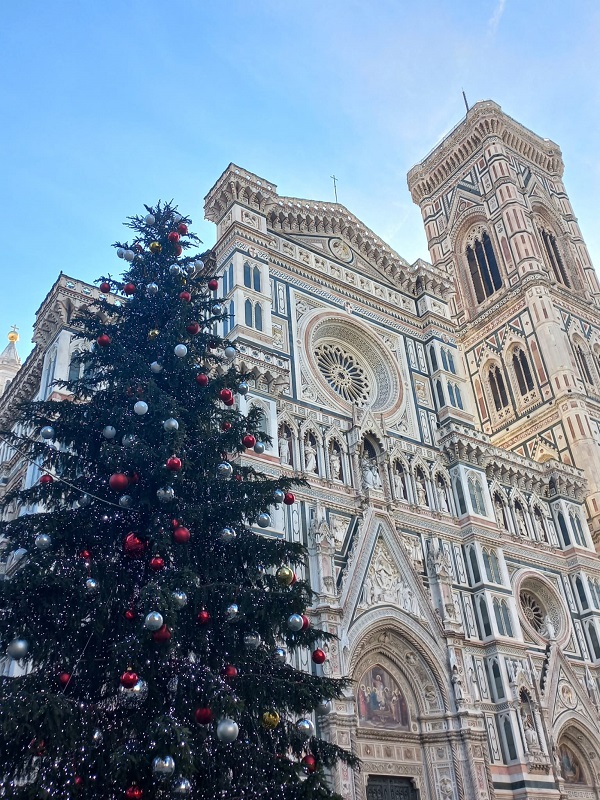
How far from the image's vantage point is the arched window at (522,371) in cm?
3369

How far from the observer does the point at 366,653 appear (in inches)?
722

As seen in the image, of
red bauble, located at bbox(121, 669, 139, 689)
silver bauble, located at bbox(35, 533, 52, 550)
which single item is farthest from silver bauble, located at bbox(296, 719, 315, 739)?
silver bauble, located at bbox(35, 533, 52, 550)

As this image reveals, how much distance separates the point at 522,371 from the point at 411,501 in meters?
15.0

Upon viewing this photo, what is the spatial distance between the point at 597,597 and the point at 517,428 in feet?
32.4

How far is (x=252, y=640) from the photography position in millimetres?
8945

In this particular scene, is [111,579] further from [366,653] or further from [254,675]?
[366,653]

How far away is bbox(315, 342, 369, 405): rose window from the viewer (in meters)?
23.5

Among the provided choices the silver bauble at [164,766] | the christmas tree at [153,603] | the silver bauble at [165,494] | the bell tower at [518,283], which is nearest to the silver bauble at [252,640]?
the christmas tree at [153,603]

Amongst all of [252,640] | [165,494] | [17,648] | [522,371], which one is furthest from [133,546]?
[522,371]

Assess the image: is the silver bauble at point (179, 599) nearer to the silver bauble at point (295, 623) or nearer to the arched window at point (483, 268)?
the silver bauble at point (295, 623)

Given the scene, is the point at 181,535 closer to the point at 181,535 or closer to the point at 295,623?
the point at 181,535

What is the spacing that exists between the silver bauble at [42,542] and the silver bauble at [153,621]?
1.71 meters

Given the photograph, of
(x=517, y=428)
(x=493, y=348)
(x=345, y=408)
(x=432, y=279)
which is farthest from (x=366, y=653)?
(x=493, y=348)

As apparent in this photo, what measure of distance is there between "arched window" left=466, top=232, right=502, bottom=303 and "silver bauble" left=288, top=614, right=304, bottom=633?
31.7 m
